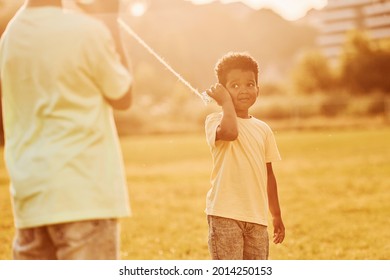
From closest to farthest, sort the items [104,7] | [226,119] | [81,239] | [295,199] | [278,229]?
[81,239]
[104,7]
[226,119]
[278,229]
[295,199]

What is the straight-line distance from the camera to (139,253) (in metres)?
3.41

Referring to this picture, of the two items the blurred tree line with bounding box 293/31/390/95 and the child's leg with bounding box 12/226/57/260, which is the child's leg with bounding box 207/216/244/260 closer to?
the child's leg with bounding box 12/226/57/260

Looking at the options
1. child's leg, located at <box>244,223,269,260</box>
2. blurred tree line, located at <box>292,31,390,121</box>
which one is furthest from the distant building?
child's leg, located at <box>244,223,269,260</box>

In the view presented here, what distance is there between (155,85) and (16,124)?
220 inches

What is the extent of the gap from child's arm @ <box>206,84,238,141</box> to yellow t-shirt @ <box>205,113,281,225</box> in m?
0.06

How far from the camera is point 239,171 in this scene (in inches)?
86.9

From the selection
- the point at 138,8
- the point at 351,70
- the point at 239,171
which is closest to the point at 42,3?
the point at 239,171

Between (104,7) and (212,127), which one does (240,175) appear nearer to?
(212,127)

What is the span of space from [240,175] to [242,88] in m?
0.29

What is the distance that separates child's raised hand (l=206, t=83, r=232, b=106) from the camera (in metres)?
2.15

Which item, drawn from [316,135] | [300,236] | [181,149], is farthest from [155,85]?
[316,135]

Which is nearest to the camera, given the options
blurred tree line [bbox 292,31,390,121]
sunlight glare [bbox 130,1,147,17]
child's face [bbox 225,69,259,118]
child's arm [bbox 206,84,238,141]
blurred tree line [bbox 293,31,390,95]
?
child's arm [bbox 206,84,238,141]

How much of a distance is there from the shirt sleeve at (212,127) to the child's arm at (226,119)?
0.02 meters
